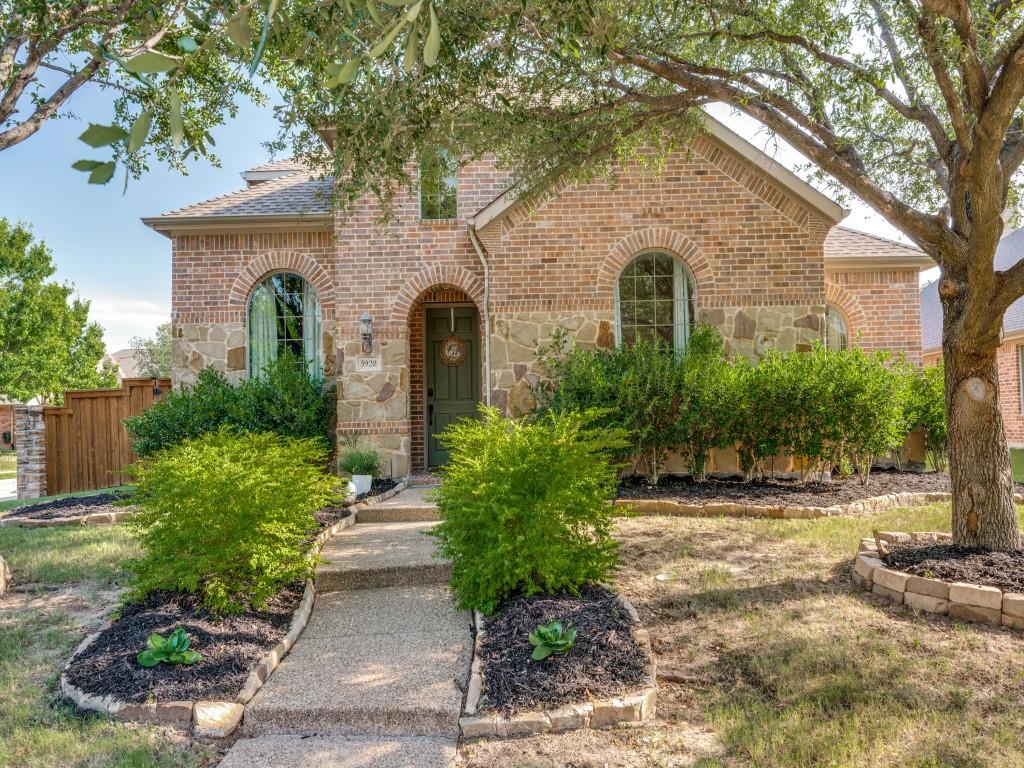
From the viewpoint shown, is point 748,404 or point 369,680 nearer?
point 369,680

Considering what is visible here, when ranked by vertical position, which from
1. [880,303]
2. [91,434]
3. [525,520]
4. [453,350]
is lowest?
[525,520]

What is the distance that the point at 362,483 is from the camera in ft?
30.1

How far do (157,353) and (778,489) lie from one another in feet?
83.8

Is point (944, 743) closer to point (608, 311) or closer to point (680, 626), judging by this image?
point (680, 626)

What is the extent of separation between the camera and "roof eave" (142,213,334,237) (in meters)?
10.6

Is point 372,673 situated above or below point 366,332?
below

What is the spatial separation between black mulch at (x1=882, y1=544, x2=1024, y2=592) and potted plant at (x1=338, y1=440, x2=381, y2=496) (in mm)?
6288

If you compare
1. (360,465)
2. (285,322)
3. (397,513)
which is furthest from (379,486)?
(285,322)

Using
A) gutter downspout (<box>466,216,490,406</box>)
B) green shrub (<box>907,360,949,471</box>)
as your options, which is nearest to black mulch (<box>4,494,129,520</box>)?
gutter downspout (<box>466,216,490,406</box>)

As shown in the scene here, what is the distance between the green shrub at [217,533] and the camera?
4.65 m

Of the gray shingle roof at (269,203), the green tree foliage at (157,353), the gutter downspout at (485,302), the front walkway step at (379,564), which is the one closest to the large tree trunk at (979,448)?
the front walkway step at (379,564)

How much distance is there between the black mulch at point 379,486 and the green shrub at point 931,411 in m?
7.49

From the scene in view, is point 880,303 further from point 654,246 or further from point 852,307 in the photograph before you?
point 654,246

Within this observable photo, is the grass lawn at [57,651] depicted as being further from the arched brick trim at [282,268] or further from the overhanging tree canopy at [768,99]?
the arched brick trim at [282,268]
